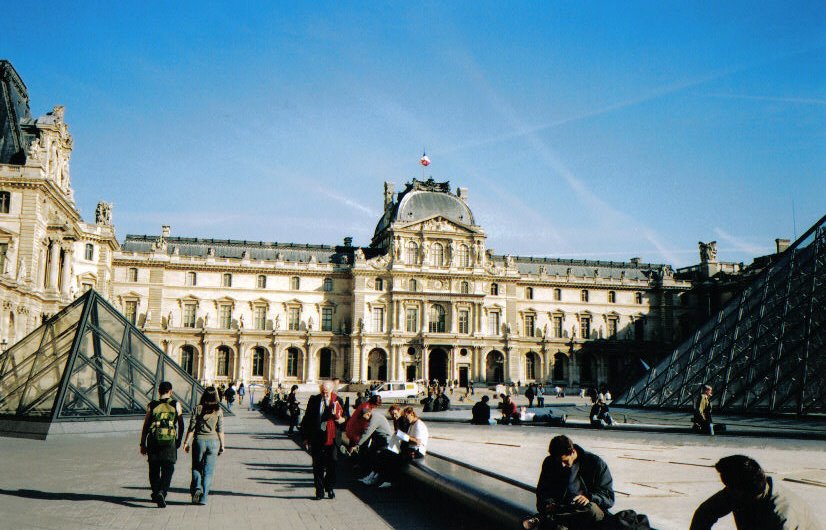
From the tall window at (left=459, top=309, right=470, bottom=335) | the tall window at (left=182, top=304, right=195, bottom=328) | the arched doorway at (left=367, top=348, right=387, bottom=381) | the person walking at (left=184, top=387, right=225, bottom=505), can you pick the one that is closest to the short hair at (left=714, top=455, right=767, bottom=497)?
the person walking at (left=184, top=387, right=225, bottom=505)

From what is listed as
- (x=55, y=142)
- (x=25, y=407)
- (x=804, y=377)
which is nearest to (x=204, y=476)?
(x=25, y=407)

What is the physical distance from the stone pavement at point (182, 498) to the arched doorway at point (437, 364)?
43026 millimetres

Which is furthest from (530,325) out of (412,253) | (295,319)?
(295,319)

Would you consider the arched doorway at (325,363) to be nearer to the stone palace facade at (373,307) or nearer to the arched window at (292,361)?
the stone palace facade at (373,307)

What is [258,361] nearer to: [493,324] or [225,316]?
[225,316]

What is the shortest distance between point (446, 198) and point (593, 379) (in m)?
21.3

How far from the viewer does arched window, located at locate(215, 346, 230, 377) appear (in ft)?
180

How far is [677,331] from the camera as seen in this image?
64.6 metres

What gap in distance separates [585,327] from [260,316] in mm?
29263

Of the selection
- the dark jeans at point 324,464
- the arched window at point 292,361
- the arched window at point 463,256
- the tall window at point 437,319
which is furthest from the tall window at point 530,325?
the dark jeans at point 324,464

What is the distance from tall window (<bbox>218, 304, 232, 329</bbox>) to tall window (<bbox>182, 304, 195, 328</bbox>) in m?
2.03

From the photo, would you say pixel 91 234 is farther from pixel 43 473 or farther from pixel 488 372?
pixel 43 473

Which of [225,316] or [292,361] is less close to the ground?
[225,316]

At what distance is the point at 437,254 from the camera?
57281 mm
